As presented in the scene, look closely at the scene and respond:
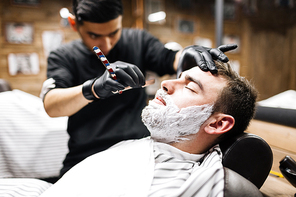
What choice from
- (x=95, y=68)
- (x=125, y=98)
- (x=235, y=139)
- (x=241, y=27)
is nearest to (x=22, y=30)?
(x=95, y=68)

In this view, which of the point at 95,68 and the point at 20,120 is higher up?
the point at 95,68

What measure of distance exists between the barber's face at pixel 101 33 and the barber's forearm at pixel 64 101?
0.44 m

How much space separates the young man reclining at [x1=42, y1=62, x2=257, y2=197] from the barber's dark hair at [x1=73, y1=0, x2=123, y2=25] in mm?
748

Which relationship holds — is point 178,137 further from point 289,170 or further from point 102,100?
point 102,100

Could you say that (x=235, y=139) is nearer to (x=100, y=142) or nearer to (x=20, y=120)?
(x=100, y=142)

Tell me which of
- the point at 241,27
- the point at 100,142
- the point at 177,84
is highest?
the point at 241,27

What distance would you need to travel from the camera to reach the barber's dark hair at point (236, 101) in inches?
47.9

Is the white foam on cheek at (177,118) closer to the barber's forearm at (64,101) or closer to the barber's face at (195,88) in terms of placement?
the barber's face at (195,88)

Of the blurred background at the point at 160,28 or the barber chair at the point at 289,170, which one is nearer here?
the barber chair at the point at 289,170

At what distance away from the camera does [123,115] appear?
68.2 inches

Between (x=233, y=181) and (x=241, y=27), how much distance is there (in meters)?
2.64

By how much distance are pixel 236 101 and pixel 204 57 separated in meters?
0.37

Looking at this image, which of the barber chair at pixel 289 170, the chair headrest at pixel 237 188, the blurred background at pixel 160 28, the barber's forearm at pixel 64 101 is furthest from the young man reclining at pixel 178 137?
the blurred background at pixel 160 28

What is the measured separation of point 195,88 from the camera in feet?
4.07
